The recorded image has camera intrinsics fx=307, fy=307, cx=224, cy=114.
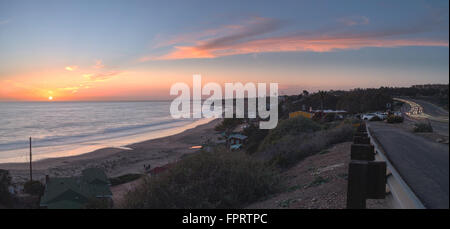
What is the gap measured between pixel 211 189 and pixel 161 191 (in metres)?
1.09

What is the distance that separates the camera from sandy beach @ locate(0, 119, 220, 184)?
2331cm

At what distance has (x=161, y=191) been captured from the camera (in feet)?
21.4

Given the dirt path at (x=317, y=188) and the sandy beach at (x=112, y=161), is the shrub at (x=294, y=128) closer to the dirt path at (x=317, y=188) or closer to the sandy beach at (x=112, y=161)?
the dirt path at (x=317, y=188)

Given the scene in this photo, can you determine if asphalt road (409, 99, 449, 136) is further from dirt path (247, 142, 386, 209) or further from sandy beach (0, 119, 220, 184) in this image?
sandy beach (0, 119, 220, 184)

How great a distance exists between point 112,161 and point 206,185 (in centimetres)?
2286

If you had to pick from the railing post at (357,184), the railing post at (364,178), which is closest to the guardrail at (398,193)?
the railing post at (364,178)

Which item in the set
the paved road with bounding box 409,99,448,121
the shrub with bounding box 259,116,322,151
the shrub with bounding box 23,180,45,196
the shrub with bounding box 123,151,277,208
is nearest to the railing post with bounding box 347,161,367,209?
the paved road with bounding box 409,99,448,121

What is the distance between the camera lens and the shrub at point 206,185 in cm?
647

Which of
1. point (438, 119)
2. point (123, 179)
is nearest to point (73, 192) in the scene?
point (123, 179)

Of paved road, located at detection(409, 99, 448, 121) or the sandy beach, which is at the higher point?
paved road, located at detection(409, 99, 448, 121)

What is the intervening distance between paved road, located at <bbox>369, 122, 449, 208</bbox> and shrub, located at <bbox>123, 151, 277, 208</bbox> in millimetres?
4377

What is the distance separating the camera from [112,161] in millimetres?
27406

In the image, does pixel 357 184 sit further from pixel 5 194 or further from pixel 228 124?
pixel 228 124
